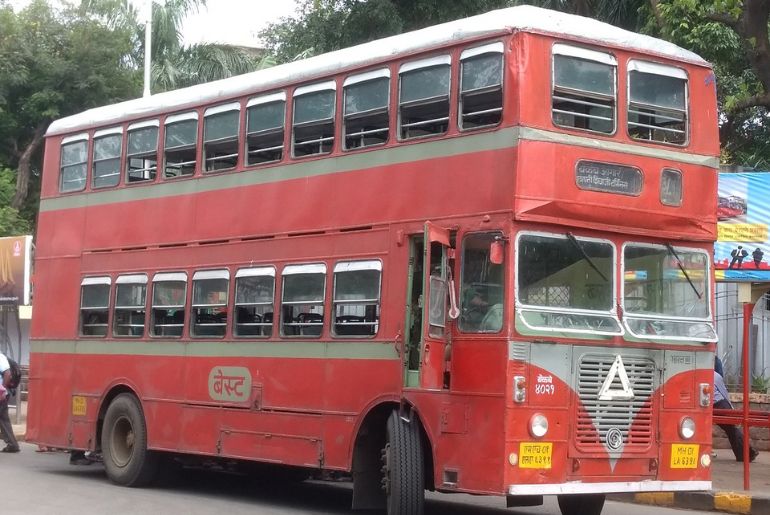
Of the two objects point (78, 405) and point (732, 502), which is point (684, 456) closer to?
point (732, 502)

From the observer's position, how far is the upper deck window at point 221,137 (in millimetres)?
13594

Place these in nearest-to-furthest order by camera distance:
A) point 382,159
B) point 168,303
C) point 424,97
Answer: point 424,97 < point 382,159 < point 168,303

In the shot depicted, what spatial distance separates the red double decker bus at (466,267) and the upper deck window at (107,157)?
2026 millimetres

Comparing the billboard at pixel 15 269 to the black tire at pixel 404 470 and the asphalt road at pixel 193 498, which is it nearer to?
the asphalt road at pixel 193 498

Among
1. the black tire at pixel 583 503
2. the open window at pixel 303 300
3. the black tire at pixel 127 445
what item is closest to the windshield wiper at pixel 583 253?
the black tire at pixel 583 503

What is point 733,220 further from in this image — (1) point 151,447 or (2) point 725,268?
(1) point 151,447

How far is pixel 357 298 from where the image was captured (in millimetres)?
11742

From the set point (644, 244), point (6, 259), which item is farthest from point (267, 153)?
point (6, 259)

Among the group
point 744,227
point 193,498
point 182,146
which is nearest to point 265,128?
point 182,146

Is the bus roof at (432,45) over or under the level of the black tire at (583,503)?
over

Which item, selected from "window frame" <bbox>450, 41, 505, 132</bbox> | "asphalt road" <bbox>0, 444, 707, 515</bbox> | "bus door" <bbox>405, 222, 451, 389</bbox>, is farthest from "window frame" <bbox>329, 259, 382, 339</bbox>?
"asphalt road" <bbox>0, 444, 707, 515</bbox>

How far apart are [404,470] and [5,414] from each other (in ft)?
30.4

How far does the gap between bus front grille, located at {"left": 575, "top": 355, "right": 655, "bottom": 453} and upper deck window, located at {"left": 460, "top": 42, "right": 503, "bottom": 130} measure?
230 cm

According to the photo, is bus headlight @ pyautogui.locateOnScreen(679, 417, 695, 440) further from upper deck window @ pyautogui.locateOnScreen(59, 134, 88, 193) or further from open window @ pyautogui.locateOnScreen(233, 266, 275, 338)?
upper deck window @ pyautogui.locateOnScreen(59, 134, 88, 193)
